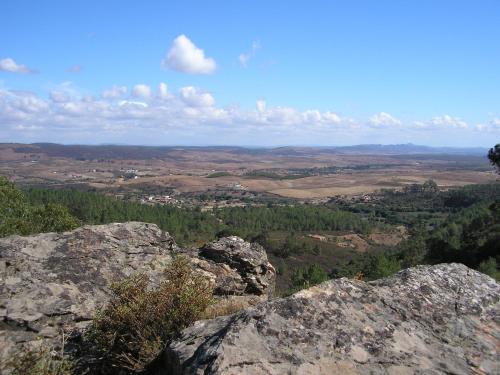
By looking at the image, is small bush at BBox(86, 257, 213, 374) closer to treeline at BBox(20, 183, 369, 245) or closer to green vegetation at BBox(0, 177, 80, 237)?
green vegetation at BBox(0, 177, 80, 237)

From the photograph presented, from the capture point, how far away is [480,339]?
608 centimetres

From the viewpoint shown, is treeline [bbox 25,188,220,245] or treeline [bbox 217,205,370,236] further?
treeline [bbox 217,205,370,236]

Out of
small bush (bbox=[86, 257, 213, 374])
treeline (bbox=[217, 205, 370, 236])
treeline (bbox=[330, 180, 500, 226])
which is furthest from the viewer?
treeline (bbox=[330, 180, 500, 226])

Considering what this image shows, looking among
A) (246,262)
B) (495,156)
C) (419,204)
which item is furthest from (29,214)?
(419,204)

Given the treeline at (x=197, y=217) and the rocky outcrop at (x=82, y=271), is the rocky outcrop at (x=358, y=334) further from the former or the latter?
the treeline at (x=197, y=217)

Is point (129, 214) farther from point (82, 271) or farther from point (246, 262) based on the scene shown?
point (82, 271)

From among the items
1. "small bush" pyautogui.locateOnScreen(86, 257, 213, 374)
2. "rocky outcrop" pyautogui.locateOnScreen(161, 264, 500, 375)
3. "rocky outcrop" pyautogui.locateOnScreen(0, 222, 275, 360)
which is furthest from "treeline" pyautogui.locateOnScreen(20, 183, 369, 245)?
"rocky outcrop" pyautogui.locateOnScreen(161, 264, 500, 375)

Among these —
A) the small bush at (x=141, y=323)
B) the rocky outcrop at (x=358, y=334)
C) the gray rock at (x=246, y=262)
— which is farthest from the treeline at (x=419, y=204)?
the small bush at (x=141, y=323)

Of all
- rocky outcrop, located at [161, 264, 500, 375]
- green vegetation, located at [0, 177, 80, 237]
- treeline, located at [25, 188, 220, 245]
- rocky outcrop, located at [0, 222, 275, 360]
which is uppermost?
rocky outcrop, located at [161, 264, 500, 375]

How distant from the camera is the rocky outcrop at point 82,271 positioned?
30.9 ft

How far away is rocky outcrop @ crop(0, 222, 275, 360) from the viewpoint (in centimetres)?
943

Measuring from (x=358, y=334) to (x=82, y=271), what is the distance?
7940 millimetres

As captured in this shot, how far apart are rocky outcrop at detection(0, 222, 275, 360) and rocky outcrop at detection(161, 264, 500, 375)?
4302 millimetres

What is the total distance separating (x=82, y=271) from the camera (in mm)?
11367
